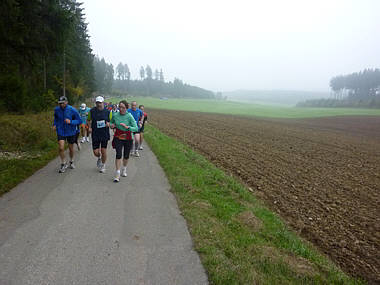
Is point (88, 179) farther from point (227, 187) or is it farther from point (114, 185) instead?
point (227, 187)

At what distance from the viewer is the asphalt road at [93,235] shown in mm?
2854

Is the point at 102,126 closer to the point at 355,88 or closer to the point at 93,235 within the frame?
the point at 93,235

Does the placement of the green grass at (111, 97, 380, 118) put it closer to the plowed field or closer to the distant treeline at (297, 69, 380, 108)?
the distant treeline at (297, 69, 380, 108)

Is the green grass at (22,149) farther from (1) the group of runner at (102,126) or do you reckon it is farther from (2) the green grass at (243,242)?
(2) the green grass at (243,242)

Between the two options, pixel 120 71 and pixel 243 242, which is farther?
pixel 120 71

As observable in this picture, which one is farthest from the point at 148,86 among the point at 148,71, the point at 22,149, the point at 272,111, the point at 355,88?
the point at 22,149

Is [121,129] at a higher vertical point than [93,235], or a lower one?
higher

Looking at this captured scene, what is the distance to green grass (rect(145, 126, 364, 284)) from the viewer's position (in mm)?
3102

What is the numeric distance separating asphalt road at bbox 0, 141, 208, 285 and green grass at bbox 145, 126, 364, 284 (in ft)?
0.84

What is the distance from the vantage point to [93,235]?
12.0 feet

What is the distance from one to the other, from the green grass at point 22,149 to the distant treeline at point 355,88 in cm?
10037

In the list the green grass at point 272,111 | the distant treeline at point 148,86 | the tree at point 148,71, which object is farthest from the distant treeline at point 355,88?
the tree at point 148,71

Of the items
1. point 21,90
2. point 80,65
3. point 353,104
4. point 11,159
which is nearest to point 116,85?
point 80,65

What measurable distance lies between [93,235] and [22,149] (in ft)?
22.2
